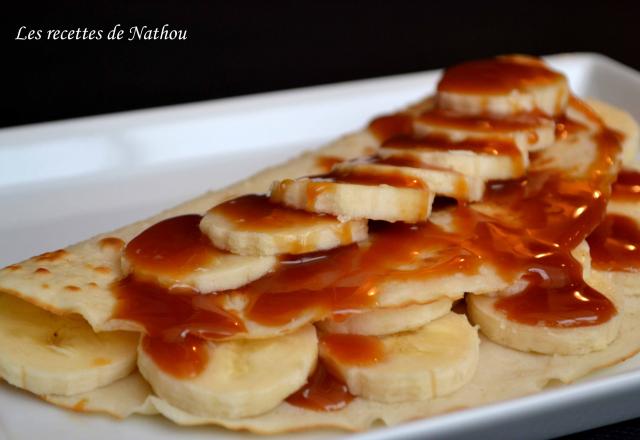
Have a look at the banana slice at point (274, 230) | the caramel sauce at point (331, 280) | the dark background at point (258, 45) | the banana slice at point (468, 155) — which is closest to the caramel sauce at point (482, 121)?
the banana slice at point (468, 155)

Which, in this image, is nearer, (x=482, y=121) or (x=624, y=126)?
(x=482, y=121)

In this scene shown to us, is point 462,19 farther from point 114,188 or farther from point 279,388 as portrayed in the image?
point 279,388

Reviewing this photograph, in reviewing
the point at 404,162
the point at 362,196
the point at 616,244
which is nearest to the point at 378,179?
the point at 362,196

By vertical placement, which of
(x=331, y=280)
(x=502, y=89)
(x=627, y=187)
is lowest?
(x=331, y=280)

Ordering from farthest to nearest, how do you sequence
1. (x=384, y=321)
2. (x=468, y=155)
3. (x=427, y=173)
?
1. (x=468, y=155)
2. (x=427, y=173)
3. (x=384, y=321)

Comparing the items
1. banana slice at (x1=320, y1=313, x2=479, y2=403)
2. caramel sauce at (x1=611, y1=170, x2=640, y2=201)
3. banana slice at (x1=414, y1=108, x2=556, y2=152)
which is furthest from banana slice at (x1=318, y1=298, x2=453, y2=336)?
caramel sauce at (x1=611, y1=170, x2=640, y2=201)

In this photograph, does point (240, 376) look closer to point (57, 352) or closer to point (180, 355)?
point (180, 355)

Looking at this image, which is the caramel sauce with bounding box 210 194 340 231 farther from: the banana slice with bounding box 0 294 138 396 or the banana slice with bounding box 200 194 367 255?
the banana slice with bounding box 0 294 138 396
